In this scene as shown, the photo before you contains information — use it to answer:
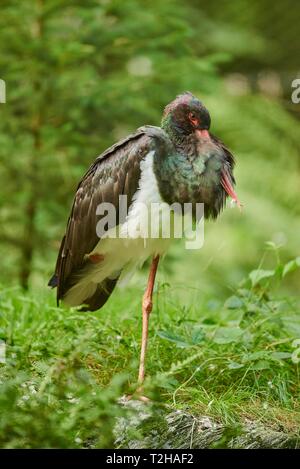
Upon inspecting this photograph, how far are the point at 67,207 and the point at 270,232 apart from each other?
2959 millimetres

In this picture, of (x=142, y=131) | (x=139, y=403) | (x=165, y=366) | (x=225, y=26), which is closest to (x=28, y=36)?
(x=142, y=131)

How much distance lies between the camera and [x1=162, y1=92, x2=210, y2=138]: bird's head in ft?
13.6

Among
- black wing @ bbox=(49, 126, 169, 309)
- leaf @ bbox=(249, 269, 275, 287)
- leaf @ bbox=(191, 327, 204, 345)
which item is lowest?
leaf @ bbox=(191, 327, 204, 345)

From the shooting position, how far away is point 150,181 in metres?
4.03

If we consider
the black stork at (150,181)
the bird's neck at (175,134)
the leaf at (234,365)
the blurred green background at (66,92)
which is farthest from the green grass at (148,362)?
the blurred green background at (66,92)

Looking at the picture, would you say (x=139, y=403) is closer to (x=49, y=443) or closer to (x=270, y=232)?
(x=49, y=443)

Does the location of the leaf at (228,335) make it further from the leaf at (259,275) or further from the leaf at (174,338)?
the leaf at (259,275)

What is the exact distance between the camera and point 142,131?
4105 mm

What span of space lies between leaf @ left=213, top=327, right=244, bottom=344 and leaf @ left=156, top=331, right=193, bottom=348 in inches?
6.6

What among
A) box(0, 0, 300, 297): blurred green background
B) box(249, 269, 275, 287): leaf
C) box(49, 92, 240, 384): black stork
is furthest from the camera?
box(0, 0, 300, 297): blurred green background

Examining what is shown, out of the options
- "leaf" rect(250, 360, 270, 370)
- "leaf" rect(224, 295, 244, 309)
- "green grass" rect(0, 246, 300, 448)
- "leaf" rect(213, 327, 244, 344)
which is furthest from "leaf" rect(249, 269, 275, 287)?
"leaf" rect(250, 360, 270, 370)

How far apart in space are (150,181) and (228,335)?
85cm

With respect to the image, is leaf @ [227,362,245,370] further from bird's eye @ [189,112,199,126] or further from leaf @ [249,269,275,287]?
bird's eye @ [189,112,199,126]

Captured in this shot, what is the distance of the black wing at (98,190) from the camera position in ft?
13.4
